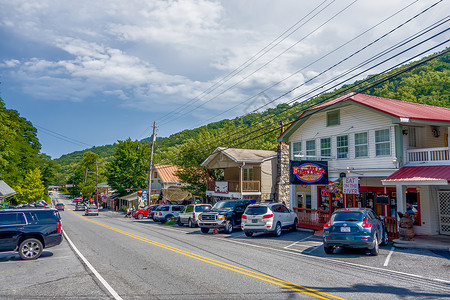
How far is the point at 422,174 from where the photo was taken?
53.5 feet

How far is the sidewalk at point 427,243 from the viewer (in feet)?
46.9

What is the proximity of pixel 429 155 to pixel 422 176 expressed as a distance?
6.90 ft

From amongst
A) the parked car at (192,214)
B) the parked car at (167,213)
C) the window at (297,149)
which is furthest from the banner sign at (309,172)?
the parked car at (167,213)

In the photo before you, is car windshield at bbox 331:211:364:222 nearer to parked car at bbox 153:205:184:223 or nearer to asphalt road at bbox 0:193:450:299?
asphalt road at bbox 0:193:450:299

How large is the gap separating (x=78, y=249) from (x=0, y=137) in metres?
19.4

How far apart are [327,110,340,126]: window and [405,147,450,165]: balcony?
5254mm

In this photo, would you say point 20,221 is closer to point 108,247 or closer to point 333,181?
point 108,247

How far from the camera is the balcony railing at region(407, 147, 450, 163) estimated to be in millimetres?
17047

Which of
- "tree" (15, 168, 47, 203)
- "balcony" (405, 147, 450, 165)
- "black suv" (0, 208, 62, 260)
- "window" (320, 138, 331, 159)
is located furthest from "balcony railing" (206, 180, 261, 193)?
"tree" (15, 168, 47, 203)

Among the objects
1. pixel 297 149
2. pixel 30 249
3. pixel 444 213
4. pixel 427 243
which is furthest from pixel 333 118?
pixel 30 249

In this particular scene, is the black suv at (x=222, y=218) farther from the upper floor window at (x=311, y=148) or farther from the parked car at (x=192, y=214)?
the upper floor window at (x=311, y=148)

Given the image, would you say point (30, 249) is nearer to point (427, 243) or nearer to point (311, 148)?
point (427, 243)

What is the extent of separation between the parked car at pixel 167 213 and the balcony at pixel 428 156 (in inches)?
840

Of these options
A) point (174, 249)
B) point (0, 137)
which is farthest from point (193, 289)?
point (0, 137)
